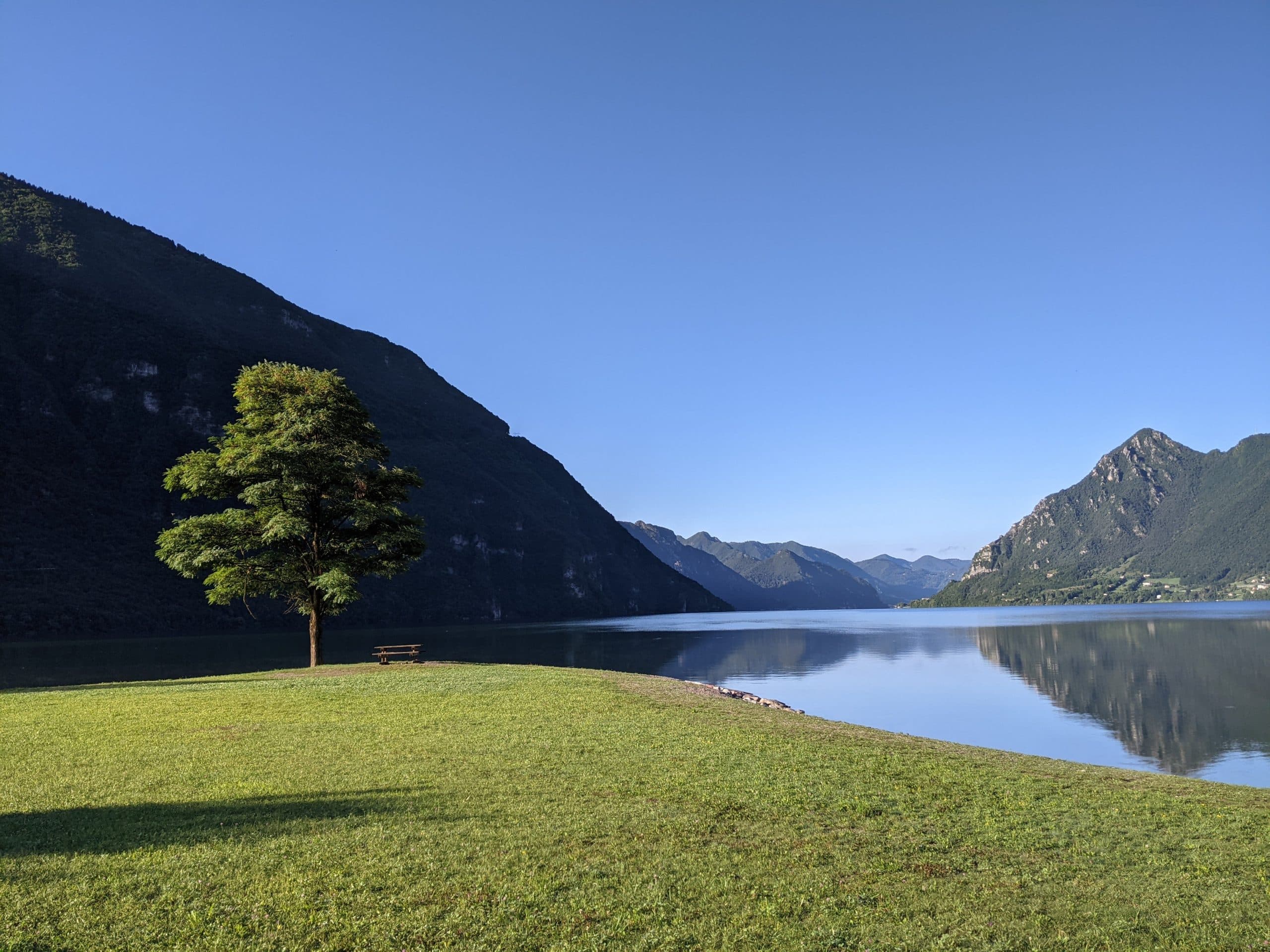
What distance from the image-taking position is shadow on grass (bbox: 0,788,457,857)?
10.2m

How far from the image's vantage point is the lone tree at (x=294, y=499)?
126 ft

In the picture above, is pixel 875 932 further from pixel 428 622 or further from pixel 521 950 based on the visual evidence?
pixel 428 622

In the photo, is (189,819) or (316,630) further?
(316,630)

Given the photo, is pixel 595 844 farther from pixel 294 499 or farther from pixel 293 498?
pixel 294 499

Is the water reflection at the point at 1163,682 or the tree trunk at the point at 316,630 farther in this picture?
the tree trunk at the point at 316,630

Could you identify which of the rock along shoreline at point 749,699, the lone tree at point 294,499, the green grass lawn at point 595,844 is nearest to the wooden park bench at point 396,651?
the lone tree at point 294,499

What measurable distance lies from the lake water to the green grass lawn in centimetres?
1609

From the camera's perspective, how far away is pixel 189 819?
37.2ft

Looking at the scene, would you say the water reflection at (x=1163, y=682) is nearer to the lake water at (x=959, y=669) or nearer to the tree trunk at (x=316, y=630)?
the lake water at (x=959, y=669)

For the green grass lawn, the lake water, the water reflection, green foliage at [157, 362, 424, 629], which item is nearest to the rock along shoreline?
the lake water

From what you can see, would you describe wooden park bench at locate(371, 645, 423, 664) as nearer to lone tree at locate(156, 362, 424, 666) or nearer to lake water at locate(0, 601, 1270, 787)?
lone tree at locate(156, 362, 424, 666)

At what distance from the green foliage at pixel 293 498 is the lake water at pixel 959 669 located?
14.0 metres

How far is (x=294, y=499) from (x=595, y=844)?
34136 millimetres

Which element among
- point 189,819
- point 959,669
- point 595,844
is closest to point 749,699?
point 595,844
